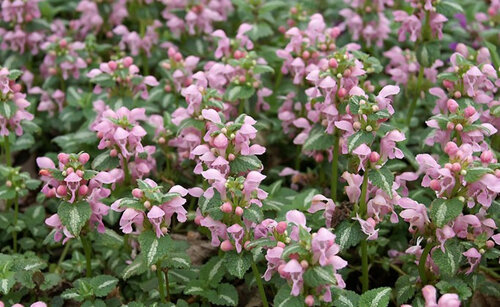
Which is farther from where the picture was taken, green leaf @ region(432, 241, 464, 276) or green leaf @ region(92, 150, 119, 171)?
green leaf @ region(92, 150, 119, 171)

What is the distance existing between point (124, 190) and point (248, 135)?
2.61 ft

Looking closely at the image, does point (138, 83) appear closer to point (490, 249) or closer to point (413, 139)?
point (413, 139)

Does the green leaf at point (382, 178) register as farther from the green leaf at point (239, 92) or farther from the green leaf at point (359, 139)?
the green leaf at point (239, 92)

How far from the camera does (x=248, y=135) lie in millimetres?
2855

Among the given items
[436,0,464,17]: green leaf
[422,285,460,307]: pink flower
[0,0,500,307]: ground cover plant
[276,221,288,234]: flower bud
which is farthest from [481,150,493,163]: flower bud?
A: [436,0,464,17]: green leaf

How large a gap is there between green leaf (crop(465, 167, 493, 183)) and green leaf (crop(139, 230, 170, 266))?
3.98 feet

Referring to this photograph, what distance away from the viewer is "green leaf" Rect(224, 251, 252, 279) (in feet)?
8.91

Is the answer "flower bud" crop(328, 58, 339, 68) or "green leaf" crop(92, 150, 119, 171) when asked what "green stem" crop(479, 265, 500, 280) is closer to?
"flower bud" crop(328, 58, 339, 68)

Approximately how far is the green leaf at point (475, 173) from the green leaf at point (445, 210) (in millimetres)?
121

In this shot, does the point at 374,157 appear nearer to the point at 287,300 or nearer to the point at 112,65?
the point at 287,300

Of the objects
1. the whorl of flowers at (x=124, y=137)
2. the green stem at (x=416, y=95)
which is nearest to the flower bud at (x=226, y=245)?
the whorl of flowers at (x=124, y=137)

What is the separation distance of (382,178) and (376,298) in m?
0.49

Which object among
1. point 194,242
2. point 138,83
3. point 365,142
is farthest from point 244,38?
point 365,142

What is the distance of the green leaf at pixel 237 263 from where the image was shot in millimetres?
2715
